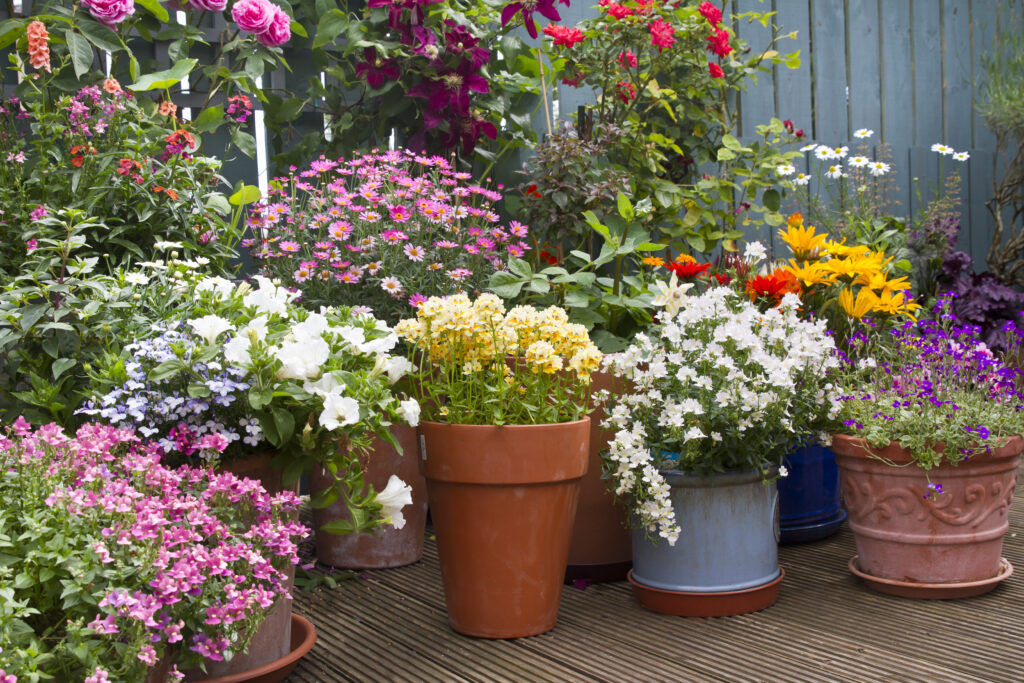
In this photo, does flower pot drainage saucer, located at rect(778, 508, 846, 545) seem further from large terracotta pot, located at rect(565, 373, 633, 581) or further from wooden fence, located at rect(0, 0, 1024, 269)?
wooden fence, located at rect(0, 0, 1024, 269)

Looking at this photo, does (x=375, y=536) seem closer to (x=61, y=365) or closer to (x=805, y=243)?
(x=61, y=365)

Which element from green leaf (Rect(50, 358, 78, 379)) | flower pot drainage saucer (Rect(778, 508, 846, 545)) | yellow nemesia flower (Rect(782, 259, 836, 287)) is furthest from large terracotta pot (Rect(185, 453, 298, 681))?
yellow nemesia flower (Rect(782, 259, 836, 287))

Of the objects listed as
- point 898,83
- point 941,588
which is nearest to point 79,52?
point 941,588

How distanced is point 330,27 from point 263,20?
1.18 ft

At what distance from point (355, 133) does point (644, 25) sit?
0.98m

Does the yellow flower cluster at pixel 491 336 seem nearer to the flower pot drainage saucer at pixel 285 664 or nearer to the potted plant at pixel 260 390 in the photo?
the potted plant at pixel 260 390

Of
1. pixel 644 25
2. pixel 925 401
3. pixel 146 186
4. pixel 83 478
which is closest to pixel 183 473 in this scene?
pixel 83 478

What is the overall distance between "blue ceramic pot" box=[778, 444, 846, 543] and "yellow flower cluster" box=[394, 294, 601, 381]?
2.96 feet

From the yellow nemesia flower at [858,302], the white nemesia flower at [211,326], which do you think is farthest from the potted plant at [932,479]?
the white nemesia flower at [211,326]

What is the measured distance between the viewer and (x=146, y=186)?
2174 mm

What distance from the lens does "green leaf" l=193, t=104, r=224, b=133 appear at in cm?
250

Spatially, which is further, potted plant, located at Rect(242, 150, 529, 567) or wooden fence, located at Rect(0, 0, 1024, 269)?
wooden fence, located at Rect(0, 0, 1024, 269)

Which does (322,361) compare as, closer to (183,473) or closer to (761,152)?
(183,473)

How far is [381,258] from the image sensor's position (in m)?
2.33
